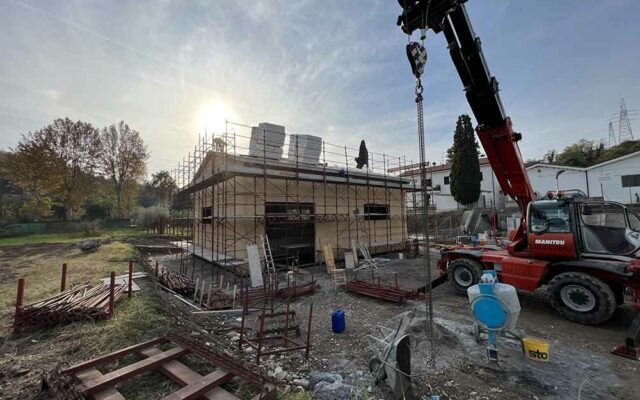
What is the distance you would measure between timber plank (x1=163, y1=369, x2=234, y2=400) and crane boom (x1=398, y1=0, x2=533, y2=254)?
610 cm

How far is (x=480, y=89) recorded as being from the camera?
21.0ft

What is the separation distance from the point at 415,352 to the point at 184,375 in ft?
11.7

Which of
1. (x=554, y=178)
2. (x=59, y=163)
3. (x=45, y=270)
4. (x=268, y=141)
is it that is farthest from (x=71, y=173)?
(x=554, y=178)

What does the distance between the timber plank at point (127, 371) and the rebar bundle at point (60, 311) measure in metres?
2.79

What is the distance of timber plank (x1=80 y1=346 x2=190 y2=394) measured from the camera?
9.89 feet

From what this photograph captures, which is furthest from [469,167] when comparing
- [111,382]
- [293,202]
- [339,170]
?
[111,382]

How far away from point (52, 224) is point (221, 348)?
1417 inches

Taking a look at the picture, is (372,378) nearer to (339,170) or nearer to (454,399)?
(454,399)

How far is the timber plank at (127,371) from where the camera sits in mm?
3016

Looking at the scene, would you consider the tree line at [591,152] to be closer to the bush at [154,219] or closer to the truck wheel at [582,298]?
the truck wheel at [582,298]

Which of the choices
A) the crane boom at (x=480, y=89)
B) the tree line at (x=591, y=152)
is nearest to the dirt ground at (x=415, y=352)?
the crane boom at (x=480, y=89)

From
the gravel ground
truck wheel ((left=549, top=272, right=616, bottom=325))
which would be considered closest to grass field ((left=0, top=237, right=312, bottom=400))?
the gravel ground

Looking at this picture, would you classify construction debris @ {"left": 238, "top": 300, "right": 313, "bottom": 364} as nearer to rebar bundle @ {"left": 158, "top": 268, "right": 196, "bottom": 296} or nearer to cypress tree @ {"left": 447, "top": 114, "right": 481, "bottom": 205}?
rebar bundle @ {"left": 158, "top": 268, "right": 196, "bottom": 296}

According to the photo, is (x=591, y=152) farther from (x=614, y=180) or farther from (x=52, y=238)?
(x=52, y=238)
